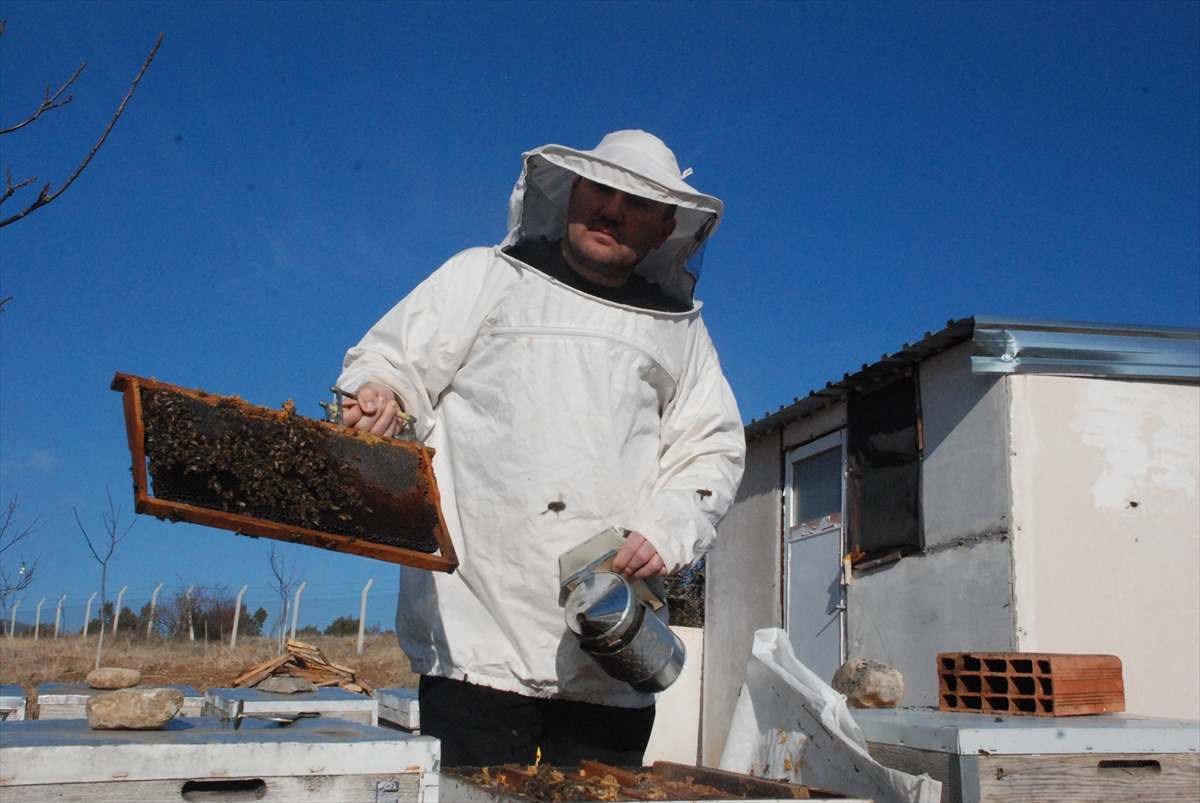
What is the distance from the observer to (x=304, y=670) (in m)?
7.64

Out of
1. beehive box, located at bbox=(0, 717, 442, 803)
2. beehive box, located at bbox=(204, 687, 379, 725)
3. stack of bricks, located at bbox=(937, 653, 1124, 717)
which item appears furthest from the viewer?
beehive box, located at bbox=(204, 687, 379, 725)

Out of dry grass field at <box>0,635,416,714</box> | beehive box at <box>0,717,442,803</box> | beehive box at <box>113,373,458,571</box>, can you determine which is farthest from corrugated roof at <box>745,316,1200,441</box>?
dry grass field at <box>0,635,416,714</box>

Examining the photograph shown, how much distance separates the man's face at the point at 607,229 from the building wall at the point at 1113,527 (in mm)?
4228

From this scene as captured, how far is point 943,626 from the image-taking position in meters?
6.30

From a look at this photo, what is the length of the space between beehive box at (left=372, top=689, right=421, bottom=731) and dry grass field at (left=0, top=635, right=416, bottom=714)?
29.9 feet

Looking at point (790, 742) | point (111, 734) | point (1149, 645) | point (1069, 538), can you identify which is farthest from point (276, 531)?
point (1149, 645)

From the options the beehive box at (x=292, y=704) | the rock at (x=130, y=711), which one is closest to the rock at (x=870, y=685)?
the beehive box at (x=292, y=704)

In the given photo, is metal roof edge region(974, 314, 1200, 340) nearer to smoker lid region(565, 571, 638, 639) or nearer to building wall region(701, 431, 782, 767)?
building wall region(701, 431, 782, 767)

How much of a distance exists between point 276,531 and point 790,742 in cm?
137

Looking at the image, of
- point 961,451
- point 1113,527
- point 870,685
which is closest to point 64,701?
point 870,685

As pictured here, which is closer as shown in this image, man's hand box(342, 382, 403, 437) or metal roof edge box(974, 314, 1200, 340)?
man's hand box(342, 382, 403, 437)

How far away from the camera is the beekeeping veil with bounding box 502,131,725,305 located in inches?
93.7

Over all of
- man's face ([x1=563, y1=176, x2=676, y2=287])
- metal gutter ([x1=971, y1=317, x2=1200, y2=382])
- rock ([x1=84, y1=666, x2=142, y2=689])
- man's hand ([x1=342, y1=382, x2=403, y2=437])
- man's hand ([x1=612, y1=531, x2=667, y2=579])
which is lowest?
rock ([x1=84, y1=666, x2=142, y2=689])

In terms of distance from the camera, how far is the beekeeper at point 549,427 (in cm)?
209
